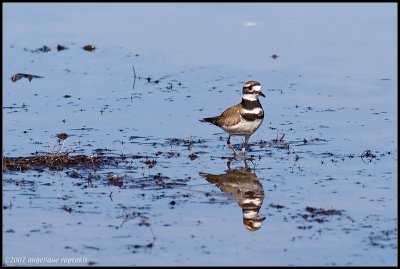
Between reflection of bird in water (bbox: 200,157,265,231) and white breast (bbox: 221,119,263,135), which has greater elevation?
white breast (bbox: 221,119,263,135)

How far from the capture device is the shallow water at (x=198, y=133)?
36.6ft

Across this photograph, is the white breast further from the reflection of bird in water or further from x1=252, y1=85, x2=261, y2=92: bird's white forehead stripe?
the reflection of bird in water

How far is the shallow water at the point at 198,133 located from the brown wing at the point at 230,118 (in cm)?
40

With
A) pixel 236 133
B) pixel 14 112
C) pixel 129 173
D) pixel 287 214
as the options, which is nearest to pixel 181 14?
pixel 14 112

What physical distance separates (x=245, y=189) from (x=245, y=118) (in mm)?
1979

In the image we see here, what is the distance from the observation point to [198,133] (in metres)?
16.1

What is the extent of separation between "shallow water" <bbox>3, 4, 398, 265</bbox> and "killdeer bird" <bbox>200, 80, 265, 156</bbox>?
34 centimetres

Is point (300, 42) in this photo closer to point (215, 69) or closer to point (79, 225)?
point (215, 69)

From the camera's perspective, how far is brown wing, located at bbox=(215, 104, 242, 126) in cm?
1507

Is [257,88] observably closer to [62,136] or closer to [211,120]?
[211,120]

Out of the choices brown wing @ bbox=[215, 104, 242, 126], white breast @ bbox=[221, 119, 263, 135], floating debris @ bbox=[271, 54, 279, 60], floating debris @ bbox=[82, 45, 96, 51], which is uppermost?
floating debris @ bbox=[82, 45, 96, 51]

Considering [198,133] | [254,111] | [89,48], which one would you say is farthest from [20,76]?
[254,111]

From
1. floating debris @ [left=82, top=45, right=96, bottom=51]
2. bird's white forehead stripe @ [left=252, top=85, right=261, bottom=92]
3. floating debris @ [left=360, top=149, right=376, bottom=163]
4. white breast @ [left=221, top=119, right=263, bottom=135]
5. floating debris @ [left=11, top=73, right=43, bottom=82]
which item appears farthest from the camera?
floating debris @ [left=82, top=45, right=96, bottom=51]

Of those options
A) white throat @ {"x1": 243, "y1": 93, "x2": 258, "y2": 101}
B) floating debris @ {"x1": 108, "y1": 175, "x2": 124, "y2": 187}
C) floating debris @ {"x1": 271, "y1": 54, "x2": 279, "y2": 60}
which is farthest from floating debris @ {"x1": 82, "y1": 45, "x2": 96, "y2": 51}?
floating debris @ {"x1": 108, "y1": 175, "x2": 124, "y2": 187}
